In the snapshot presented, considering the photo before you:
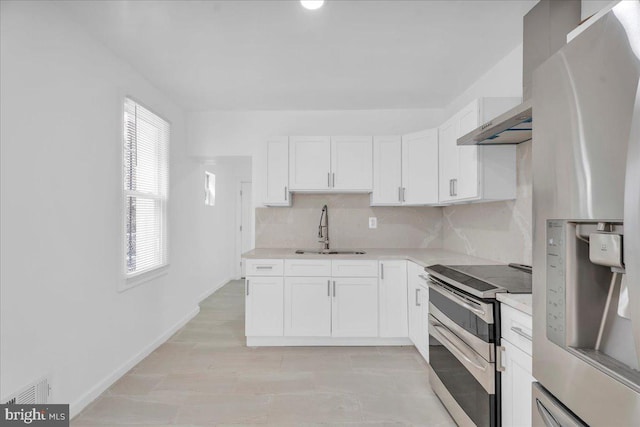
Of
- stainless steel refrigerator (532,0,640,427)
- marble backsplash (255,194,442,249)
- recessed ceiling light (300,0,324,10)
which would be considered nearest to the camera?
stainless steel refrigerator (532,0,640,427)

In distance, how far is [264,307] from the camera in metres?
3.39

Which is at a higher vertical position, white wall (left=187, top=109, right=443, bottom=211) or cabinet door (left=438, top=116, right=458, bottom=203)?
white wall (left=187, top=109, right=443, bottom=211)

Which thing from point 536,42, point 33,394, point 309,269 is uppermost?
point 536,42

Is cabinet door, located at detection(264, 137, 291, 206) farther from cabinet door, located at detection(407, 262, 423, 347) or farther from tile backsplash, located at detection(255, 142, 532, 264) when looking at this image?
cabinet door, located at detection(407, 262, 423, 347)

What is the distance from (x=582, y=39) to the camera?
2.83 ft

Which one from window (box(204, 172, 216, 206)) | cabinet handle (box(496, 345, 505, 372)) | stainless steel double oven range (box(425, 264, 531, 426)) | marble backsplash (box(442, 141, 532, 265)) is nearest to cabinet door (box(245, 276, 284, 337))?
stainless steel double oven range (box(425, 264, 531, 426))

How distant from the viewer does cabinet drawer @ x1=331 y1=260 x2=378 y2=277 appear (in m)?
3.37

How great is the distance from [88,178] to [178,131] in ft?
5.68

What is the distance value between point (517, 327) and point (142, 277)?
9.71 ft

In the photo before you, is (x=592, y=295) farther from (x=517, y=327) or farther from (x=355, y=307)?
(x=355, y=307)

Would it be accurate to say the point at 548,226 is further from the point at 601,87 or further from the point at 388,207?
the point at 388,207

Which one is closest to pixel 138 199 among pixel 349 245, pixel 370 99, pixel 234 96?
pixel 234 96

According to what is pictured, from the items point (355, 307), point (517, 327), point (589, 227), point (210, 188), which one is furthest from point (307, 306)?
point (210, 188)

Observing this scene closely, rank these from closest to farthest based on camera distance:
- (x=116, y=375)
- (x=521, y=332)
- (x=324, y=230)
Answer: (x=521, y=332) < (x=116, y=375) < (x=324, y=230)
